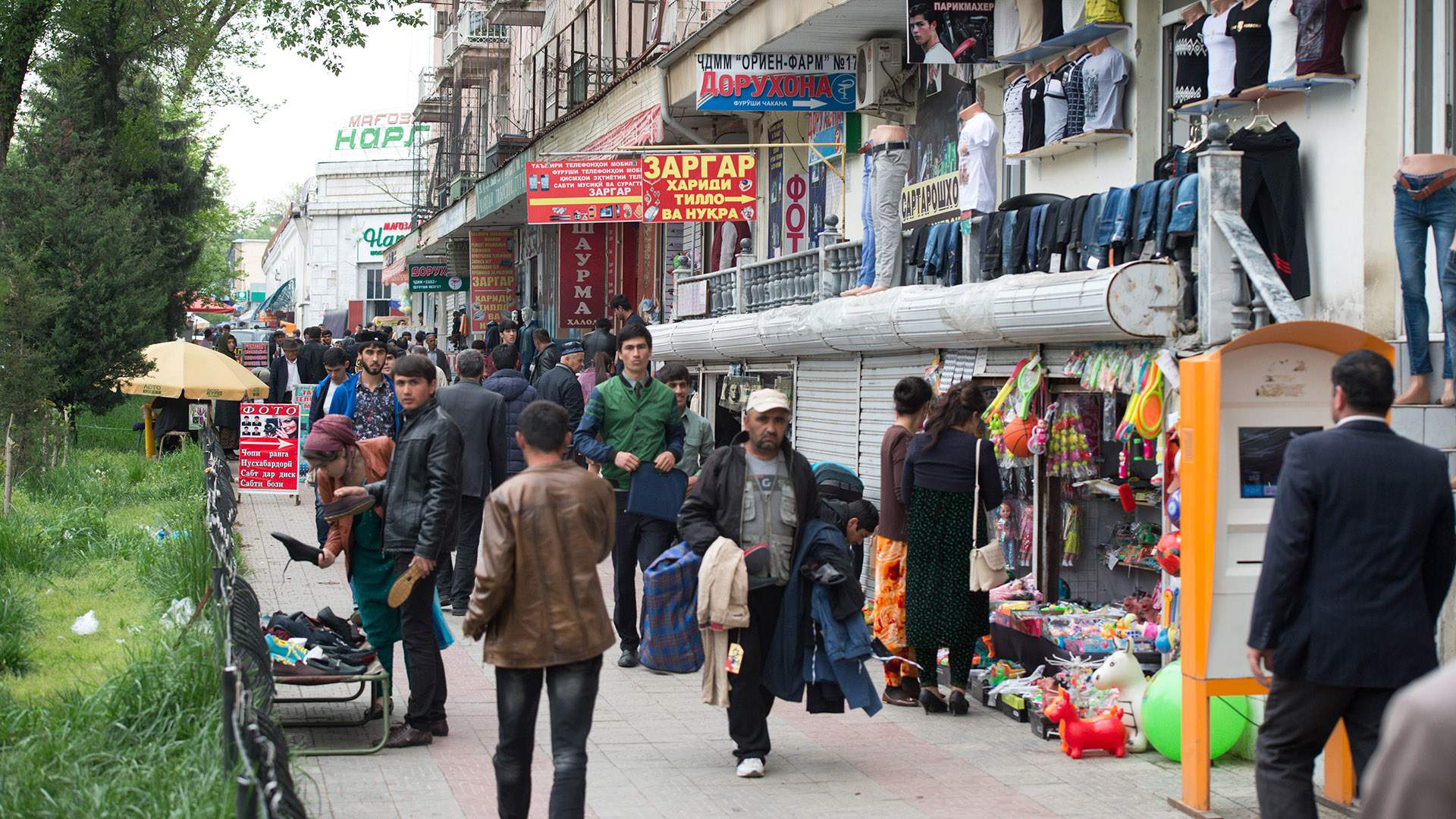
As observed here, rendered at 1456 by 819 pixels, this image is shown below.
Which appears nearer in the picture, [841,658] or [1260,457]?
[1260,457]

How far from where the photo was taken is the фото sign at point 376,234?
69756 mm

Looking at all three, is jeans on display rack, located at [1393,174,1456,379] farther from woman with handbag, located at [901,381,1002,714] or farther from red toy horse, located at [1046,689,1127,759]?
red toy horse, located at [1046,689,1127,759]

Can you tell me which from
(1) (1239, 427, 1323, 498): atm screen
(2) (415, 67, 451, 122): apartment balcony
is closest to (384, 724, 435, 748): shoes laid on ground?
(1) (1239, 427, 1323, 498): atm screen

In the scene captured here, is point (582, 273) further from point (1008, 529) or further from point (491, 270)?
point (1008, 529)

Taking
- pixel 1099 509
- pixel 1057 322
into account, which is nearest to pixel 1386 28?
pixel 1057 322

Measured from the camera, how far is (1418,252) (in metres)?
8.22

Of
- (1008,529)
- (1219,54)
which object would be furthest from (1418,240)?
(1008,529)

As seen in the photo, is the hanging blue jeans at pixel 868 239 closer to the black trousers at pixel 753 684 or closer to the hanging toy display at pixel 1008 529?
the hanging toy display at pixel 1008 529

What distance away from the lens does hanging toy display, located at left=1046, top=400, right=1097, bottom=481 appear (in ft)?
34.0

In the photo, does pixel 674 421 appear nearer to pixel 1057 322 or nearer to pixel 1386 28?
pixel 1057 322

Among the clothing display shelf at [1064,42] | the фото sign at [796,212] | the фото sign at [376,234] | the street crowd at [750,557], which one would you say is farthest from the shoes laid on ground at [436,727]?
the фото sign at [376,234]

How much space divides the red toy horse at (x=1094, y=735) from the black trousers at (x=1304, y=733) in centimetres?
230

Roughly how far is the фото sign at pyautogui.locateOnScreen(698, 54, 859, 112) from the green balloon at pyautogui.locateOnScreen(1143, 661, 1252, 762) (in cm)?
1021

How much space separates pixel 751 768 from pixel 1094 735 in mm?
1794
